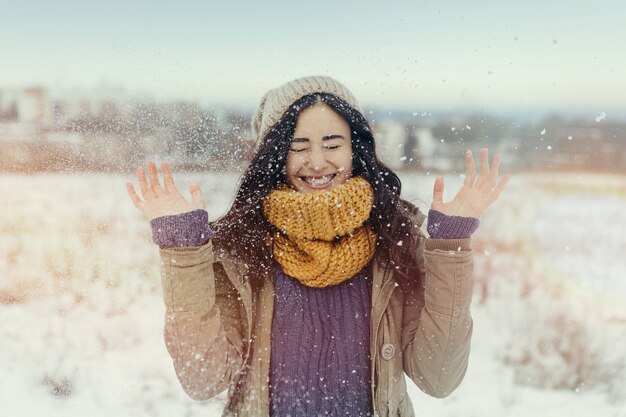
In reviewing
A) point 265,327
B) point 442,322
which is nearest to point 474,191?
point 442,322

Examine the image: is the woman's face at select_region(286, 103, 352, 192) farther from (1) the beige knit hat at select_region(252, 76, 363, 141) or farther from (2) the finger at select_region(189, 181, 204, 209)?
(2) the finger at select_region(189, 181, 204, 209)

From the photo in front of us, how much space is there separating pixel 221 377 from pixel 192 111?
392 centimetres

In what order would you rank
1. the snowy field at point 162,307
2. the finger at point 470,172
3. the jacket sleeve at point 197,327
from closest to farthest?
1. the jacket sleeve at point 197,327
2. the finger at point 470,172
3. the snowy field at point 162,307

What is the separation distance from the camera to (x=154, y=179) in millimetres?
1473

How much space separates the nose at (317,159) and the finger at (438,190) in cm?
31

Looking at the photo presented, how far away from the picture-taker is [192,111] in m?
5.08

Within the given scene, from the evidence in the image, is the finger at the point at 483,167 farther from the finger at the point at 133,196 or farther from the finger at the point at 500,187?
the finger at the point at 133,196

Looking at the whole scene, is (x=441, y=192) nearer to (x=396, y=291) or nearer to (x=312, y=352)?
(x=396, y=291)

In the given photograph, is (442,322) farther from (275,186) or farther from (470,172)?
(275,186)

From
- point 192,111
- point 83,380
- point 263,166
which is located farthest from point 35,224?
point 263,166

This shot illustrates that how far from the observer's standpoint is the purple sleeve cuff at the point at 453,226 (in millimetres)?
1456

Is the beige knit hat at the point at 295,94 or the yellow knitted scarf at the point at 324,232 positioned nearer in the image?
the yellow knitted scarf at the point at 324,232

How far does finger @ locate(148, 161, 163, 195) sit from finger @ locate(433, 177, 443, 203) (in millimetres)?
736

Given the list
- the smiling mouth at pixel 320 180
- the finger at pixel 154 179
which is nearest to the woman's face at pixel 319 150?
the smiling mouth at pixel 320 180
